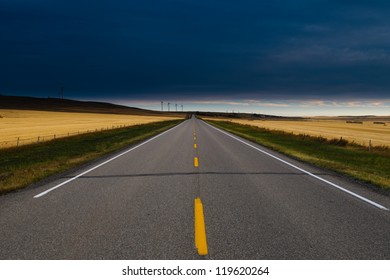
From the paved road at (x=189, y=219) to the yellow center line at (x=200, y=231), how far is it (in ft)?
0.34

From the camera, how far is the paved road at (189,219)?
4262 mm

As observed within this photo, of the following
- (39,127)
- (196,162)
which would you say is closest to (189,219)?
(196,162)

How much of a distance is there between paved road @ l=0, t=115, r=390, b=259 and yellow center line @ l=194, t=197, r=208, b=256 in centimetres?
10

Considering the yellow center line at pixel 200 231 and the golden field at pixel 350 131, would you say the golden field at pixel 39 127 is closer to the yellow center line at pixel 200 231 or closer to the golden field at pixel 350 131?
the yellow center line at pixel 200 231

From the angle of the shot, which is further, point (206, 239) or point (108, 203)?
point (108, 203)

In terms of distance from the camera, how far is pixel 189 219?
5.60 meters

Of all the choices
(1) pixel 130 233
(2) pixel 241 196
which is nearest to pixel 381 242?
(2) pixel 241 196

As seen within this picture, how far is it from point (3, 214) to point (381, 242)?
6794 mm

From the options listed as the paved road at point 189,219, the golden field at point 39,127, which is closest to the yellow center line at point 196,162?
the paved road at point 189,219

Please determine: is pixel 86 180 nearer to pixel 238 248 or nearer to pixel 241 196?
pixel 241 196

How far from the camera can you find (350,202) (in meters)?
6.92

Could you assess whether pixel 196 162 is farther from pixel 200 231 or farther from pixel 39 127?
pixel 39 127

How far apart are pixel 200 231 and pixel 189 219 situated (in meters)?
0.66
